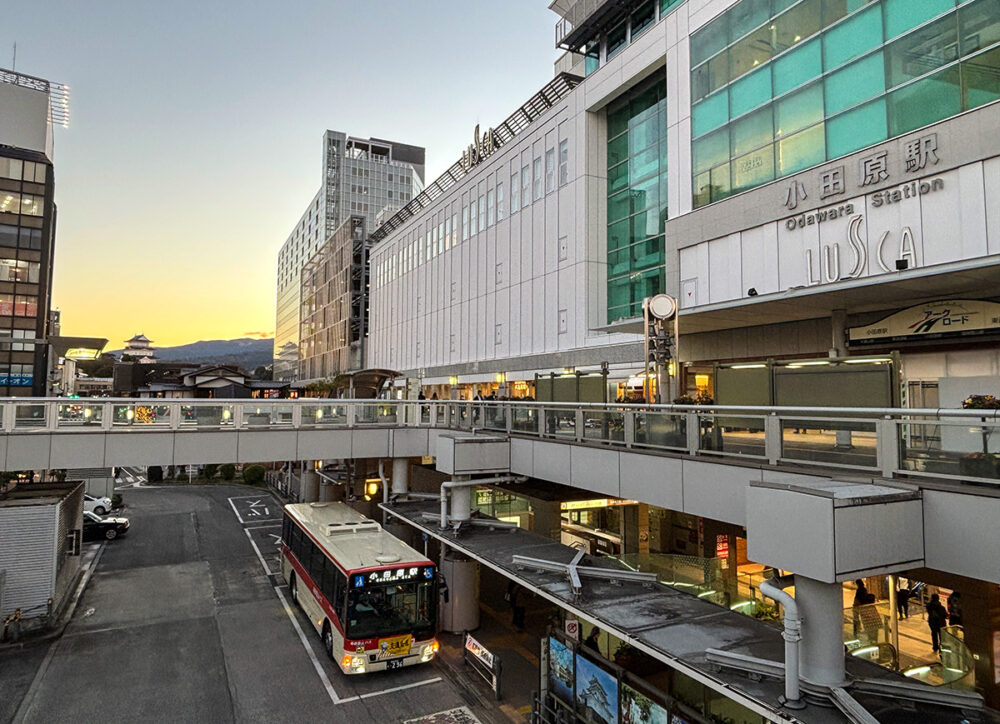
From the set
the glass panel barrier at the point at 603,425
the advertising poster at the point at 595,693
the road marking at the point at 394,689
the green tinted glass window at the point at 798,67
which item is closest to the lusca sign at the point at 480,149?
the green tinted glass window at the point at 798,67

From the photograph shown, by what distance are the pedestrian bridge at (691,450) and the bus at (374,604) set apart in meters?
2.95

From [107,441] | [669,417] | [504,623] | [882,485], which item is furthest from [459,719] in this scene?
[107,441]

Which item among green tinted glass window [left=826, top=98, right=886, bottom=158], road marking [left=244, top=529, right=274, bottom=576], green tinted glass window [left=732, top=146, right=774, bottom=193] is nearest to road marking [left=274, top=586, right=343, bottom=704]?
road marking [left=244, top=529, right=274, bottom=576]

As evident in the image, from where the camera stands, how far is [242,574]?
81.5 feet

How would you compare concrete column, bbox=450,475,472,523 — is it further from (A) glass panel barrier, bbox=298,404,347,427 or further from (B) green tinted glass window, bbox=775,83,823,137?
(B) green tinted glass window, bbox=775,83,823,137

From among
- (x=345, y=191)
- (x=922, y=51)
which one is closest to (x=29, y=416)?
(x=922, y=51)

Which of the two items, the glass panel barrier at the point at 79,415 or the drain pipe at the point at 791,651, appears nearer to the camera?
the drain pipe at the point at 791,651

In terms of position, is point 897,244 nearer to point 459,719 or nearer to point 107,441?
point 459,719

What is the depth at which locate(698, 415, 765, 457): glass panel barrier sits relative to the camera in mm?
9297

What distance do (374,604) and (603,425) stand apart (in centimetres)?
694

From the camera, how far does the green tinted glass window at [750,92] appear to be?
61.7 ft

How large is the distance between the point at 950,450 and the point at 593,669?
6657 millimetres

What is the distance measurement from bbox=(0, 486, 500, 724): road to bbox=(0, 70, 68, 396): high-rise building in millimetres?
28386

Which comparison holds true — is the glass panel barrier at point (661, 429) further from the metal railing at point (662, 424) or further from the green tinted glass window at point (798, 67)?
the green tinted glass window at point (798, 67)
